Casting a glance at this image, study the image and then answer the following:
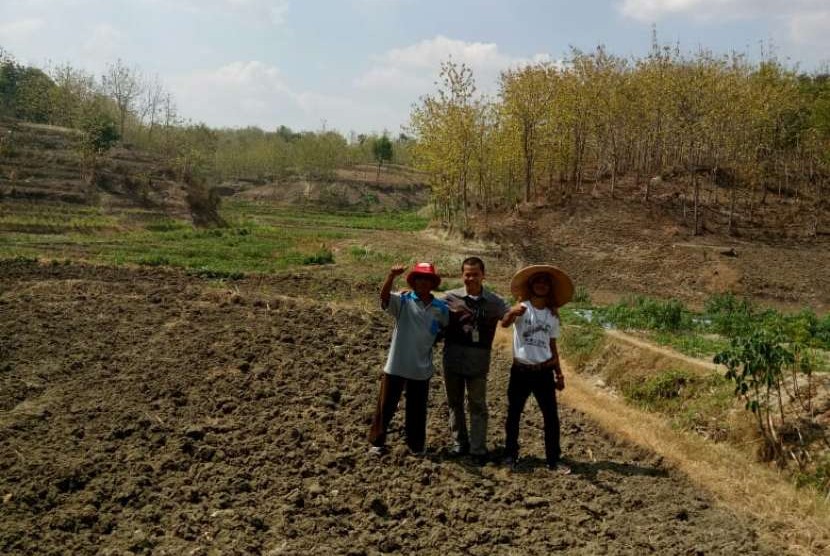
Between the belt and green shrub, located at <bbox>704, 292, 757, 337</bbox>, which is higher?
the belt

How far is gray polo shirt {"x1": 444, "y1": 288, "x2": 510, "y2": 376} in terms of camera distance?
6121 millimetres

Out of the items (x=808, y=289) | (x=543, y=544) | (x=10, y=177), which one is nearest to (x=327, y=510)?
(x=543, y=544)

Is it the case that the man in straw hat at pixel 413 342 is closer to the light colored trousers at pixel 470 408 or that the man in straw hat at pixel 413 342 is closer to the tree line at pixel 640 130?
the light colored trousers at pixel 470 408

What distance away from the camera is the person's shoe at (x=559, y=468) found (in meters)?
6.09

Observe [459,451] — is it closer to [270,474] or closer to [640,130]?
[270,474]

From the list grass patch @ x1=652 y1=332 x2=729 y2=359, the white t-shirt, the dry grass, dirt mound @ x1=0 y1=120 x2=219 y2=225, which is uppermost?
dirt mound @ x1=0 y1=120 x2=219 y2=225

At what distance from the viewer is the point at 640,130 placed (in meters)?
32.7

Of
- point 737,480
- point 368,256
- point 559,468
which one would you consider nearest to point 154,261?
point 368,256

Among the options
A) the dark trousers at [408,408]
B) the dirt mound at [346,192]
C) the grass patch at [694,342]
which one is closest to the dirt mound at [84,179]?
the dirt mound at [346,192]

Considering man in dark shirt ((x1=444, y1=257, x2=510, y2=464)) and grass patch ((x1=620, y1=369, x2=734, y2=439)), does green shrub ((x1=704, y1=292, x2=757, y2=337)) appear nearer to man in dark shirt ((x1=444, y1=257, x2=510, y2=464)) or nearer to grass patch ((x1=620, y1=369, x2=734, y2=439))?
grass patch ((x1=620, y1=369, x2=734, y2=439))

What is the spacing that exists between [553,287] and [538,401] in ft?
3.33

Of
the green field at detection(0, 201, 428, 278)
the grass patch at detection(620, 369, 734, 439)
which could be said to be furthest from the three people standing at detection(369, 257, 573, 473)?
the green field at detection(0, 201, 428, 278)

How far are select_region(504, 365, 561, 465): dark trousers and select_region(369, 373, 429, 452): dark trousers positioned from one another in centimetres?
78

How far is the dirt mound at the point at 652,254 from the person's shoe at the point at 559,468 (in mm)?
12152
